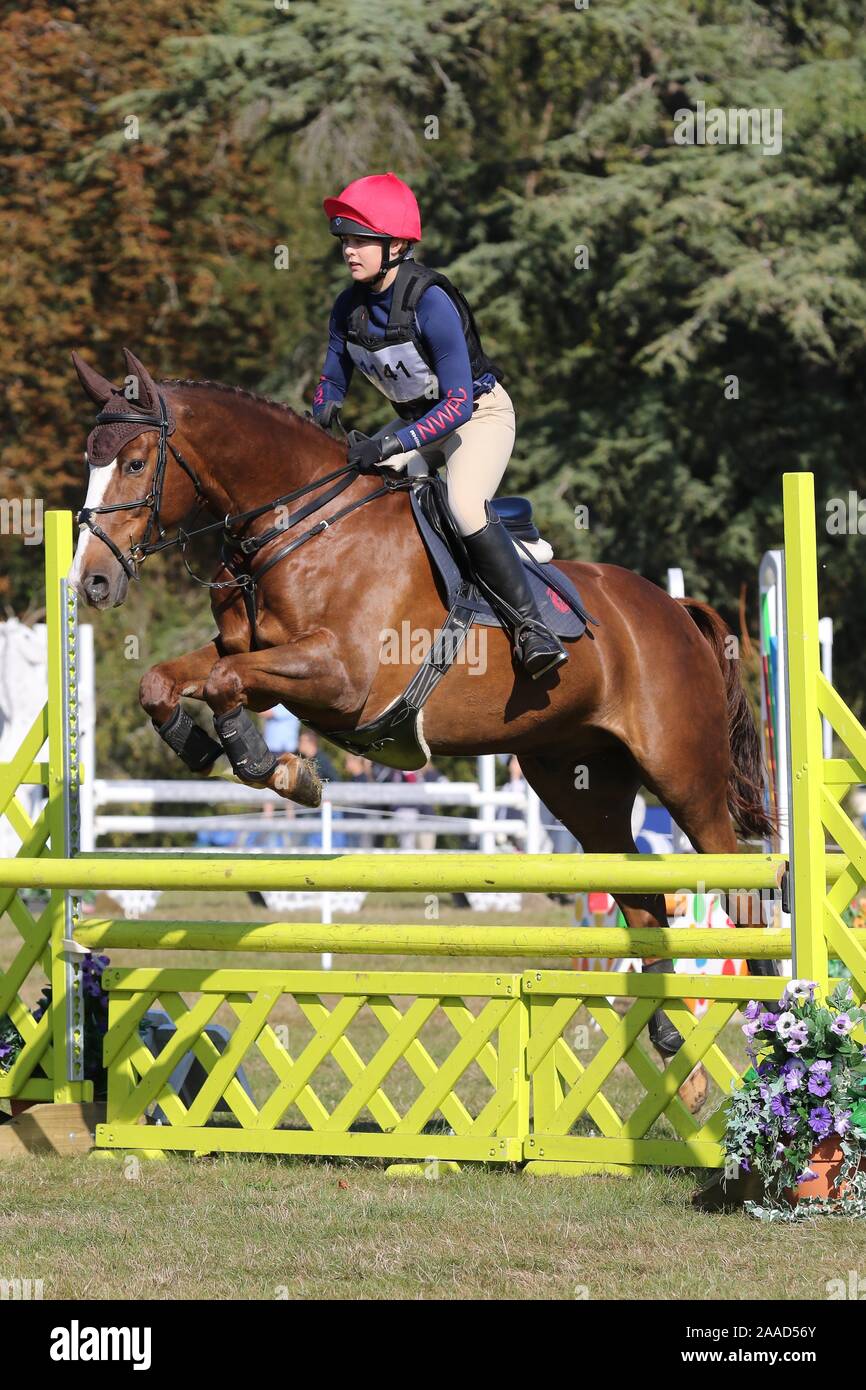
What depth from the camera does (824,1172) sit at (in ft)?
15.3

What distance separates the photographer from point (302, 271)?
84.0 feet

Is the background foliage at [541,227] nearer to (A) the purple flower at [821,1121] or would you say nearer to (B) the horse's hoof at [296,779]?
(B) the horse's hoof at [296,779]

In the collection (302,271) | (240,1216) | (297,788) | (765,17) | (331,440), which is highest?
(765,17)

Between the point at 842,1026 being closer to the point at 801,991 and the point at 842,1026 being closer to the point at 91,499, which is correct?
the point at 801,991

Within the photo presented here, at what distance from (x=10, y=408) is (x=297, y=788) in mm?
17754

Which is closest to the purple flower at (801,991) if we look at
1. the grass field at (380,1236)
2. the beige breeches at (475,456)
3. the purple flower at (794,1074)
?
the purple flower at (794,1074)

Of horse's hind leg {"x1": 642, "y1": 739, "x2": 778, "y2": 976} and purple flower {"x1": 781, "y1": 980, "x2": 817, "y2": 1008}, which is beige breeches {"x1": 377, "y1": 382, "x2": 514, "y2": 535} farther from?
purple flower {"x1": 781, "y1": 980, "x2": 817, "y2": 1008}

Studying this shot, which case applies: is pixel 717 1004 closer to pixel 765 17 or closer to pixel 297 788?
pixel 297 788

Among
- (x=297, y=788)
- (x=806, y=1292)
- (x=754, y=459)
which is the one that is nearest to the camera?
(x=806, y=1292)

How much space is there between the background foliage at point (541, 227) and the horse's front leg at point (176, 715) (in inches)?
513

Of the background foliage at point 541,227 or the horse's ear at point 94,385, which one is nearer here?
the horse's ear at point 94,385

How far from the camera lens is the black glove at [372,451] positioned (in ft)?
18.3

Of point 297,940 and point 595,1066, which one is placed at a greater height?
point 297,940

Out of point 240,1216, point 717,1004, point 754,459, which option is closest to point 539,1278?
point 240,1216
